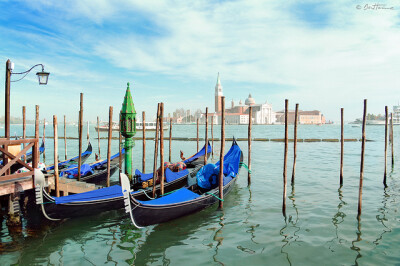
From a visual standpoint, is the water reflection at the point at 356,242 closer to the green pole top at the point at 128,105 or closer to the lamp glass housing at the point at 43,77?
the green pole top at the point at 128,105

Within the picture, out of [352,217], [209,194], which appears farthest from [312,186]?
[209,194]

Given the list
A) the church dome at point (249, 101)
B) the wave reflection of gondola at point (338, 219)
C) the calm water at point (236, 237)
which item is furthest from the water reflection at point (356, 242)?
the church dome at point (249, 101)

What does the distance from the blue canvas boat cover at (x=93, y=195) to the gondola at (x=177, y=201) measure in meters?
0.39

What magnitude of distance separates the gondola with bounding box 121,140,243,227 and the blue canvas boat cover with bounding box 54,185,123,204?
0.39 m

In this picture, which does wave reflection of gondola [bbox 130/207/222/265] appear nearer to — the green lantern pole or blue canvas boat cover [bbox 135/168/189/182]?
blue canvas boat cover [bbox 135/168/189/182]

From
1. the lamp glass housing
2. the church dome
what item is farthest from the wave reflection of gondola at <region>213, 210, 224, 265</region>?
the church dome

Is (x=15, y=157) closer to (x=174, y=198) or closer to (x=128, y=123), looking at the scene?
(x=174, y=198)

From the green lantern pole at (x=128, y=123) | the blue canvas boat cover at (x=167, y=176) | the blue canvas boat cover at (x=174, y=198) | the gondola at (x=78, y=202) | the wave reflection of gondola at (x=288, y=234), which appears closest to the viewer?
the wave reflection of gondola at (x=288, y=234)

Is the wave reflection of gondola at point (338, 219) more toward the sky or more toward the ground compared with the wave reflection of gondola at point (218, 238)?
more toward the sky

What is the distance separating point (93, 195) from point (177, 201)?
165 cm

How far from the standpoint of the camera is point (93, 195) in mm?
5738

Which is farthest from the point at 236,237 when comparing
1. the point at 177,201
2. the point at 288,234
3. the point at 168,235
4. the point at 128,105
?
the point at 128,105

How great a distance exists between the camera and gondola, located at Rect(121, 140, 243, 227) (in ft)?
16.0

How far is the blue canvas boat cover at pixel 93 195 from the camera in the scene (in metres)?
5.34
